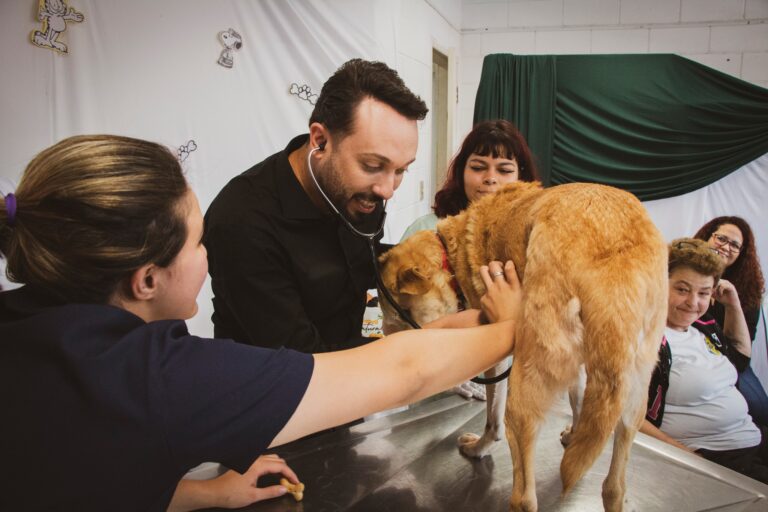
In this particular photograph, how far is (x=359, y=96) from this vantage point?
4.91ft

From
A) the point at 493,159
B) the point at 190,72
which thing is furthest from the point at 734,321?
the point at 190,72

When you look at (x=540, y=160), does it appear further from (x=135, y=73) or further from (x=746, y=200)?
(x=135, y=73)

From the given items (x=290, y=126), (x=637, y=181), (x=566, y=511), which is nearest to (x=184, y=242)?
(x=566, y=511)

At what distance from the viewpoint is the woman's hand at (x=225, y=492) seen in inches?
51.3

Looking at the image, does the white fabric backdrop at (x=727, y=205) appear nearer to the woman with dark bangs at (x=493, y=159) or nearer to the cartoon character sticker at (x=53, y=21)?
the woman with dark bangs at (x=493, y=159)

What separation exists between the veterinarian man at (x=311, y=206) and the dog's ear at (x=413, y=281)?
0.30m

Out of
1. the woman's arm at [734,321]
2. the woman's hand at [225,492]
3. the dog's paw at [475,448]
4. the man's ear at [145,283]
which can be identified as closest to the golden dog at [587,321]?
the dog's paw at [475,448]

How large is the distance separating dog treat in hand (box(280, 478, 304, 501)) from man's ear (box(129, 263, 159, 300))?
32.2 inches

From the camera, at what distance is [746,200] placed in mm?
5445

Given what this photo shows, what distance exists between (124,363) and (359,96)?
1.09 metres

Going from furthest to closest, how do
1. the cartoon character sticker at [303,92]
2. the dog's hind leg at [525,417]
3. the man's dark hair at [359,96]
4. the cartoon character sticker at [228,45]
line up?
the cartoon character sticker at [303,92] < the cartoon character sticker at [228,45] < the man's dark hair at [359,96] < the dog's hind leg at [525,417]

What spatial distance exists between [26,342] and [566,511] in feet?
4.56

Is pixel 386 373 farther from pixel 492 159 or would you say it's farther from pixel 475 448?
pixel 492 159

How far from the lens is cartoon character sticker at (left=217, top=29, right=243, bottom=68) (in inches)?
103
